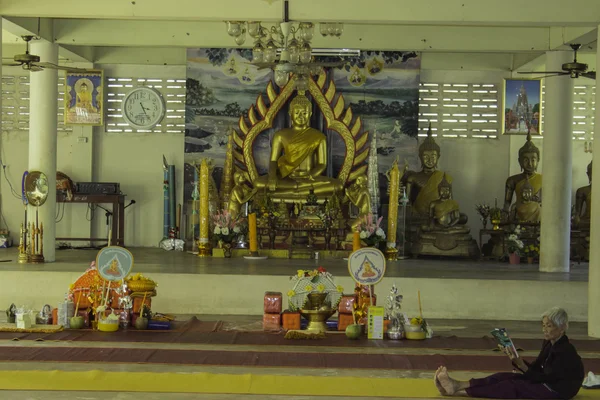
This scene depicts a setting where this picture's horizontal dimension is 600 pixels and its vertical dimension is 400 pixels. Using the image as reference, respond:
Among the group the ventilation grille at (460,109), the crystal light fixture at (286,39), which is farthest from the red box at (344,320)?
the ventilation grille at (460,109)

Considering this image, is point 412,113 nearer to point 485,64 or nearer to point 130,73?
point 485,64

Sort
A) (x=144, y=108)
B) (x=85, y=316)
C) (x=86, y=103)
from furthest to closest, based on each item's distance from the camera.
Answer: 1. (x=144, y=108)
2. (x=86, y=103)
3. (x=85, y=316)

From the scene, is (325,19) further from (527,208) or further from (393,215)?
(527,208)

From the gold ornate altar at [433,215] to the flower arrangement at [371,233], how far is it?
3.38ft

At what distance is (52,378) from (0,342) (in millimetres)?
1469

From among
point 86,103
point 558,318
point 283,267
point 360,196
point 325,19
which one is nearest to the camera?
point 558,318

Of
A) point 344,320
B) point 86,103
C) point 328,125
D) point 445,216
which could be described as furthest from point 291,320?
point 86,103

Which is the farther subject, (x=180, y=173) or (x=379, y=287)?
(x=180, y=173)

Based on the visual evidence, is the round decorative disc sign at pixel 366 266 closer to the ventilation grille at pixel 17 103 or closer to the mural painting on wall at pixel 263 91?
the mural painting on wall at pixel 263 91

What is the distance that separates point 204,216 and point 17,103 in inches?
155

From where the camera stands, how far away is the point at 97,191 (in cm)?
1311

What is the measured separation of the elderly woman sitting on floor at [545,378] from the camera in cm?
499

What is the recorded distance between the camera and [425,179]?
43.3 ft

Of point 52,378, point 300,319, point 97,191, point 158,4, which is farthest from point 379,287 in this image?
point 97,191
